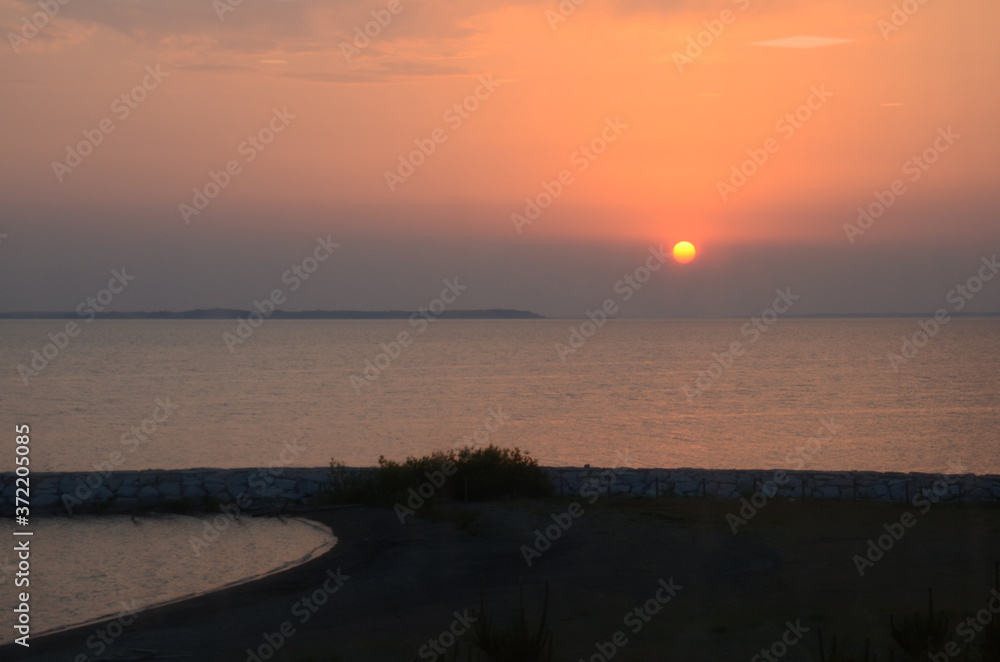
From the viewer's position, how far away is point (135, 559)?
1844cm

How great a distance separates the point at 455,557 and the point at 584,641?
21.5 ft

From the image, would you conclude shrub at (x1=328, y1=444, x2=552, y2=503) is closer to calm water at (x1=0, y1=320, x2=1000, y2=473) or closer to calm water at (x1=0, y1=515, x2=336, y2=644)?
calm water at (x1=0, y1=515, x2=336, y2=644)

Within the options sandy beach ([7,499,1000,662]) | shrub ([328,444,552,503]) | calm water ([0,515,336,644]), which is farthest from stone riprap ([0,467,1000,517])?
sandy beach ([7,499,1000,662])

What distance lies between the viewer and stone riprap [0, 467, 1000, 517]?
23.0 meters

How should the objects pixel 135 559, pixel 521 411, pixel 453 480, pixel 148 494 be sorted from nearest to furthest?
pixel 135 559 < pixel 453 480 < pixel 148 494 < pixel 521 411

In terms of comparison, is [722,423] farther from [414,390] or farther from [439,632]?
[439,632]

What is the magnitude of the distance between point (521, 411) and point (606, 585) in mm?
41669

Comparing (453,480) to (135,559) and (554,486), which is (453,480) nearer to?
(554,486)

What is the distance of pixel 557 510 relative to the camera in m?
21.4

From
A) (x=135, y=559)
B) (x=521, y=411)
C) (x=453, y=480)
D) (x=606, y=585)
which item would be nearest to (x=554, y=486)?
(x=453, y=480)

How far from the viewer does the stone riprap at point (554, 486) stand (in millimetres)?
22969

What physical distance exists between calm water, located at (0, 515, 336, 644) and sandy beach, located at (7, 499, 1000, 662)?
2.96 ft

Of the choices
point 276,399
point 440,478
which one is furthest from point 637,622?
point 276,399

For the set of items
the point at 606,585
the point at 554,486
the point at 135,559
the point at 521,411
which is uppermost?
the point at 521,411
